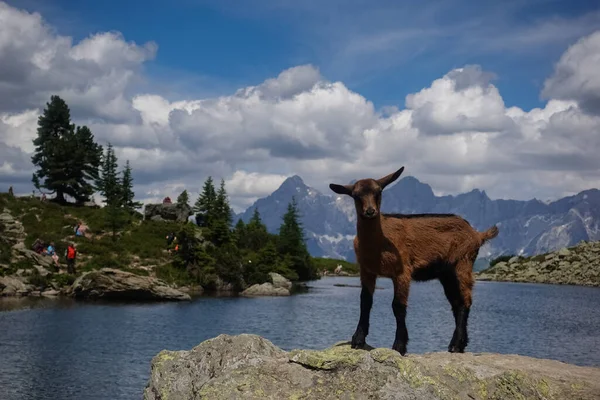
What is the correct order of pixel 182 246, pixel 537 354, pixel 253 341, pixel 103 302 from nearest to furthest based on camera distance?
pixel 253 341
pixel 537 354
pixel 103 302
pixel 182 246

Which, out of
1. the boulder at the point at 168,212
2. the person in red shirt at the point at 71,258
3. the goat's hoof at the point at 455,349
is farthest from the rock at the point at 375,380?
the boulder at the point at 168,212

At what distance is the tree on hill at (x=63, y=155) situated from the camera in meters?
79.9

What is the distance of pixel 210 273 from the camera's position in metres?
65.6

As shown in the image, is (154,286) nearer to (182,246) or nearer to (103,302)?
(103,302)

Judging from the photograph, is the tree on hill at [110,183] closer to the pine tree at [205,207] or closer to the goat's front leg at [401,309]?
the pine tree at [205,207]

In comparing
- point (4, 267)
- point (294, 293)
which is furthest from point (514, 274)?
point (4, 267)

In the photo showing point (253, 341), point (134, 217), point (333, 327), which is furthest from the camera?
point (134, 217)

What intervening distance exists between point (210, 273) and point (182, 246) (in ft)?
14.8

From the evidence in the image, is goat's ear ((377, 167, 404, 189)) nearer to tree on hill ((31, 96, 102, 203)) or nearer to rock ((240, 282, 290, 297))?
rock ((240, 282, 290, 297))

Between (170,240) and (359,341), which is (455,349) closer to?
(359,341)

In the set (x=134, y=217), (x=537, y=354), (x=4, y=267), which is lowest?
(x=537, y=354)

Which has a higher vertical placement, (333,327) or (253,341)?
(253,341)

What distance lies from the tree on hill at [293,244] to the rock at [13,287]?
46023 millimetres

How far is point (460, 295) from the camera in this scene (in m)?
11.2
